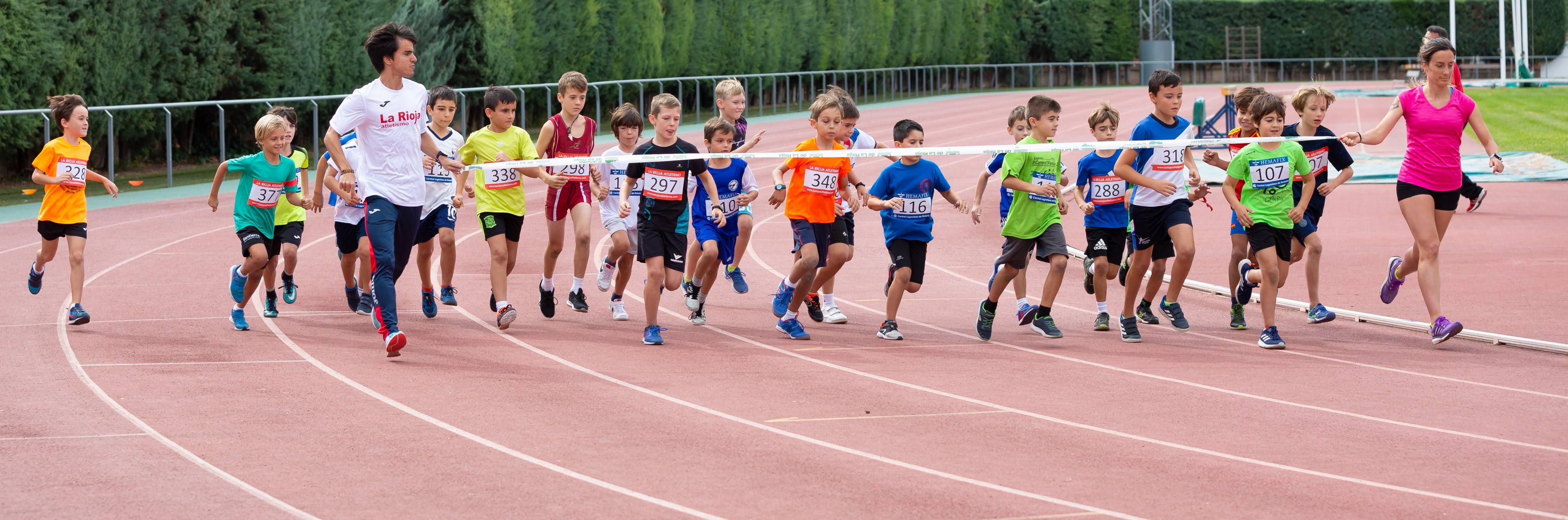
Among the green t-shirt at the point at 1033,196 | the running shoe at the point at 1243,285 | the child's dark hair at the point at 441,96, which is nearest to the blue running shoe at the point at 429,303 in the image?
the child's dark hair at the point at 441,96

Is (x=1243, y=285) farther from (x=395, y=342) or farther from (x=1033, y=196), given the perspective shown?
(x=395, y=342)

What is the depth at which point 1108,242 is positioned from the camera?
9.17m

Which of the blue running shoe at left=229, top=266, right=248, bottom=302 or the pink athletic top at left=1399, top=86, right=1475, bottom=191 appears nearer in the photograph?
the pink athletic top at left=1399, top=86, right=1475, bottom=191

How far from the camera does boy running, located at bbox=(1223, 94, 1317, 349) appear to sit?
8.55 metres

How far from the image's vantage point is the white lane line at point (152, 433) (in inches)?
210

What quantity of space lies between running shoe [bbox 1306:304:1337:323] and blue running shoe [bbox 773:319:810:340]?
3238mm

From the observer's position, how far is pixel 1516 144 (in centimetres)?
2420

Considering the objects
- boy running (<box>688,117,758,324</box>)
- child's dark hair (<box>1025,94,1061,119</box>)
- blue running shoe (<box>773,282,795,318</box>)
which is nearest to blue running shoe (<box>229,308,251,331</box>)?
boy running (<box>688,117,758,324</box>)

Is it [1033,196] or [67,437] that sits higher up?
[1033,196]

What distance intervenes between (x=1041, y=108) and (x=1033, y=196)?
532mm

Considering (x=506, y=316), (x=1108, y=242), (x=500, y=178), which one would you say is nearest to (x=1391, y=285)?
(x=1108, y=242)

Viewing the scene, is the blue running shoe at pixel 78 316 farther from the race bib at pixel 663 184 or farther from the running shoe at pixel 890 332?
the running shoe at pixel 890 332

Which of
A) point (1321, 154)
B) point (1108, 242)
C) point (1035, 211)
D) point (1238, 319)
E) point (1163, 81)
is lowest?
point (1238, 319)

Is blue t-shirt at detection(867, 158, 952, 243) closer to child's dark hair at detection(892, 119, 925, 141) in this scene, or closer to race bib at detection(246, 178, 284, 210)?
child's dark hair at detection(892, 119, 925, 141)
